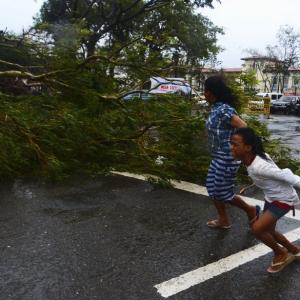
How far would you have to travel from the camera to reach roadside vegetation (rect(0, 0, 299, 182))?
22.2 ft

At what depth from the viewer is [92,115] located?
7758 millimetres

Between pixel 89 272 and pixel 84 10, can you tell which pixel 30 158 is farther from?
pixel 84 10

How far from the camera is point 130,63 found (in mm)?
7906

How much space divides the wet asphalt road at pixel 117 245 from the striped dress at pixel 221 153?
1.52ft

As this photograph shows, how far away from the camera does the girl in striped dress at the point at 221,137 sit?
4.39 metres

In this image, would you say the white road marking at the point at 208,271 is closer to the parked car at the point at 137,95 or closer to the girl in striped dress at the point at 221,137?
the girl in striped dress at the point at 221,137

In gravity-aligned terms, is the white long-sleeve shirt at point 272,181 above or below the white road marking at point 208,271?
above

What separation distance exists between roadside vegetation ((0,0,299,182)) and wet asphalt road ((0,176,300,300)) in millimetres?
689

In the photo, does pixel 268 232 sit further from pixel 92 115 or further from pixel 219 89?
pixel 92 115

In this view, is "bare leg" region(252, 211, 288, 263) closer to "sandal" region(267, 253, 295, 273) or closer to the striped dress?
"sandal" region(267, 253, 295, 273)

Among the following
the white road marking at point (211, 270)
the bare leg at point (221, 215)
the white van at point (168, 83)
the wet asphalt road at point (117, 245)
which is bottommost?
the wet asphalt road at point (117, 245)

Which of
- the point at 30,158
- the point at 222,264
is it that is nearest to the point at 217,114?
the point at 222,264

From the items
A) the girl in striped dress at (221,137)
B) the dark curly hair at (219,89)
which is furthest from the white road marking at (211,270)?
the dark curly hair at (219,89)

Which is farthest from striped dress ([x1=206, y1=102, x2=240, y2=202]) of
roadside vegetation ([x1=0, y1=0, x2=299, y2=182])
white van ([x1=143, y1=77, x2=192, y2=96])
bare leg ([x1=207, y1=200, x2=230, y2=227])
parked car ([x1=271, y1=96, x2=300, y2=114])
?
parked car ([x1=271, y1=96, x2=300, y2=114])
